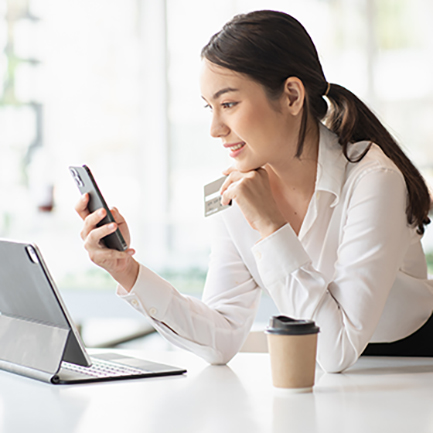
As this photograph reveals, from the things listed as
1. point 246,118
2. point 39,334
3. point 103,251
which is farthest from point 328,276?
point 39,334

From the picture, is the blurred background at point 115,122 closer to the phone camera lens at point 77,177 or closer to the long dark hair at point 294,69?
the long dark hair at point 294,69

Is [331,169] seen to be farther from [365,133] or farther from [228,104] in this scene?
[228,104]

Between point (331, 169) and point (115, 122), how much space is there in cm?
372

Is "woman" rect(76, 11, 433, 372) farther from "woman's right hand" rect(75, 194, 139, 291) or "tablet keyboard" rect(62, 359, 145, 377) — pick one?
"tablet keyboard" rect(62, 359, 145, 377)

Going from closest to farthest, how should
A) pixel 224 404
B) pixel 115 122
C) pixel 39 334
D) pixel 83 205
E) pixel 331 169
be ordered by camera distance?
pixel 224 404 < pixel 39 334 < pixel 83 205 < pixel 331 169 < pixel 115 122

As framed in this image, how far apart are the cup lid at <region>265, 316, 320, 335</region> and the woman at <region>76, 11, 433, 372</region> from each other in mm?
193

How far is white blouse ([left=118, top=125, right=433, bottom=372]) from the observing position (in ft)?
4.00

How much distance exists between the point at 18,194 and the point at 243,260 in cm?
385

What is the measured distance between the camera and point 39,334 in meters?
1.15

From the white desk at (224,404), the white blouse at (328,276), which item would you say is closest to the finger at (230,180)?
the white blouse at (328,276)

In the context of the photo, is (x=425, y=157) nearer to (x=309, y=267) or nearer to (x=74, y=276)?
(x=74, y=276)

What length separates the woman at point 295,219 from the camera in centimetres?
123

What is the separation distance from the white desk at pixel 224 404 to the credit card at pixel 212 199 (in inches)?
14.9

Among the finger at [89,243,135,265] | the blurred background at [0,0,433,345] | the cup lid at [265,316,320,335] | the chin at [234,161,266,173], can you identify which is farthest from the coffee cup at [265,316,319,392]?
the blurred background at [0,0,433,345]
